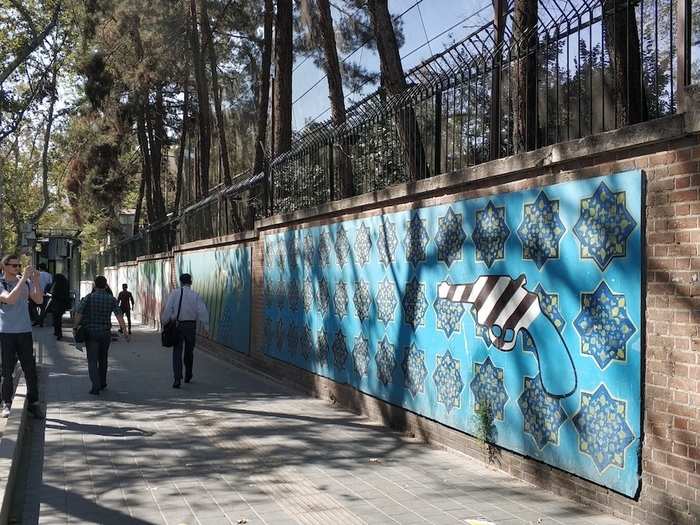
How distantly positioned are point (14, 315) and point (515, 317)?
5.65 m

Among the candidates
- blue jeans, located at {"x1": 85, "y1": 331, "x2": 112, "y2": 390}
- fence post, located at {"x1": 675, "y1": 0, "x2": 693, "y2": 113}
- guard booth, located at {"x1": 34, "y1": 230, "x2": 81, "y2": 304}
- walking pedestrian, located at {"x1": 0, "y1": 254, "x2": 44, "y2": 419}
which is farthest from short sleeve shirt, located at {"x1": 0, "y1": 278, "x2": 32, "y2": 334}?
guard booth, located at {"x1": 34, "y1": 230, "x2": 81, "y2": 304}

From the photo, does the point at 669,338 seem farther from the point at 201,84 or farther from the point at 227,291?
the point at 201,84

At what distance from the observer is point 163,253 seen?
2641 cm

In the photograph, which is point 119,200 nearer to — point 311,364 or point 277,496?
point 311,364

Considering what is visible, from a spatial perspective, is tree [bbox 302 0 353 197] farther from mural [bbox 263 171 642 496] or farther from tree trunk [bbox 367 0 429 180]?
mural [bbox 263 171 642 496]

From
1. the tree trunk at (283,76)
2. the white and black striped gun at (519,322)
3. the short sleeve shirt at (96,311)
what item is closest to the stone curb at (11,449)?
the short sleeve shirt at (96,311)

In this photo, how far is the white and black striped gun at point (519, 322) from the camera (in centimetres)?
567

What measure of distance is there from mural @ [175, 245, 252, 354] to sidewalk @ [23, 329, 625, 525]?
14.2ft

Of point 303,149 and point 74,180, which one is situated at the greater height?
point 74,180

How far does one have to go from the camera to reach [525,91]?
6672mm

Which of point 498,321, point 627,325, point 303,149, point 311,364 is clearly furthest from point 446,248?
point 303,149

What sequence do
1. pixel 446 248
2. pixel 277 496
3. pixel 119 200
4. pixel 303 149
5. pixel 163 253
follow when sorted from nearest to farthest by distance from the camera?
pixel 277 496 → pixel 446 248 → pixel 303 149 → pixel 163 253 → pixel 119 200

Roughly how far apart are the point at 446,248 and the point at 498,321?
116 cm

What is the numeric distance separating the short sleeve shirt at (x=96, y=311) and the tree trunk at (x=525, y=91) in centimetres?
652
